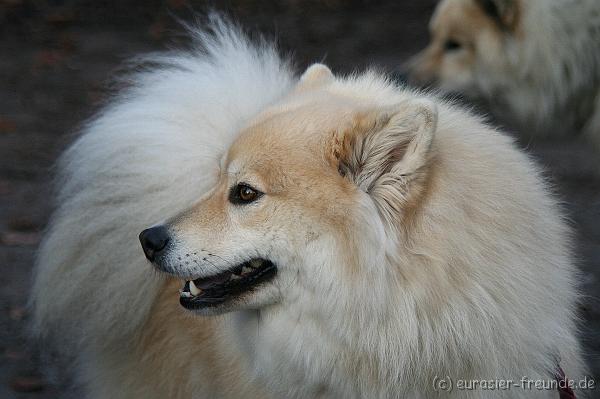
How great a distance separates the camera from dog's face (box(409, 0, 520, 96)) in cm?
460

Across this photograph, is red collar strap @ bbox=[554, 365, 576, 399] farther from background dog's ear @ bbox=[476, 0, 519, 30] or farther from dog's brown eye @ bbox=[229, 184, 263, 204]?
background dog's ear @ bbox=[476, 0, 519, 30]

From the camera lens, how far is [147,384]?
3.20m

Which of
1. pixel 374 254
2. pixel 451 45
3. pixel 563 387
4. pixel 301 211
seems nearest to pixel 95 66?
pixel 451 45

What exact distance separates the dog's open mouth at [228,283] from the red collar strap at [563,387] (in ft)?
3.10

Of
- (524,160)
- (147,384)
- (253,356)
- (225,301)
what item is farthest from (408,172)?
(147,384)

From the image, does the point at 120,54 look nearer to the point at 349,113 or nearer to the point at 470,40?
the point at 470,40

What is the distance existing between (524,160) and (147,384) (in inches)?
63.8

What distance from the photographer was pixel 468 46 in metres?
4.78

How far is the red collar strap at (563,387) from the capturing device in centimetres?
259

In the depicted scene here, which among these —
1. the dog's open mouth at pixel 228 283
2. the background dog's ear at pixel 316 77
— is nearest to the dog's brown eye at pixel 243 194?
the dog's open mouth at pixel 228 283

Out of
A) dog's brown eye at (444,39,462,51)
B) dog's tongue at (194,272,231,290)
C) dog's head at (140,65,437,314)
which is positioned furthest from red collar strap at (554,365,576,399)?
dog's brown eye at (444,39,462,51)

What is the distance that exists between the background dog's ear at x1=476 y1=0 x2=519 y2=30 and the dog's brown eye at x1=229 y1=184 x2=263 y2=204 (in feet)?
8.16

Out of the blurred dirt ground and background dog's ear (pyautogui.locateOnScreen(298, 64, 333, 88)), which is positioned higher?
background dog's ear (pyautogui.locateOnScreen(298, 64, 333, 88))

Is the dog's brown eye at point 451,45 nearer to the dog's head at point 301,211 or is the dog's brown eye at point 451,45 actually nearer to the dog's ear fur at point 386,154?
the dog's head at point 301,211
